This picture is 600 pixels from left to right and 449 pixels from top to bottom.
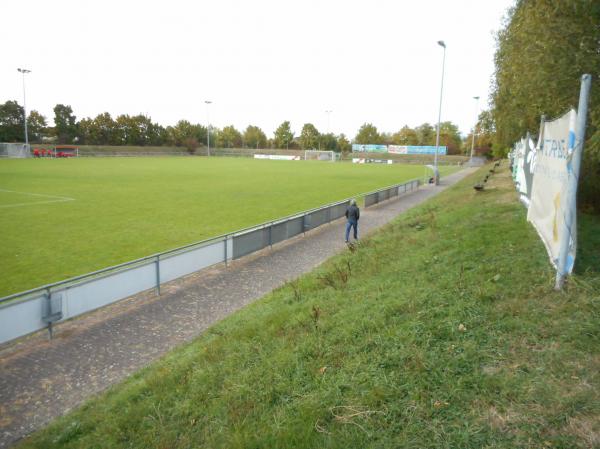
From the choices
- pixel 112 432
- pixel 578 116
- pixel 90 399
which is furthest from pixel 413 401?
pixel 90 399

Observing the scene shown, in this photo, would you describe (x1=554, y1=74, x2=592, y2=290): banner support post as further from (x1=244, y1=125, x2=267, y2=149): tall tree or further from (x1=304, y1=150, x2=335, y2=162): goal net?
(x1=244, y1=125, x2=267, y2=149): tall tree

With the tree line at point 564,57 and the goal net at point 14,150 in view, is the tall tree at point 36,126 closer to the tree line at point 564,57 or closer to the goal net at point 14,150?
the goal net at point 14,150

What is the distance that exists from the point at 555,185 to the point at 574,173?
906 millimetres

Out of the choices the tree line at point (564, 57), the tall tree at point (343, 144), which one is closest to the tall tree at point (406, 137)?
the tall tree at point (343, 144)

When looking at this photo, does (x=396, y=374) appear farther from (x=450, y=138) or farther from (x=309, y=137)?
(x=309, y=137)

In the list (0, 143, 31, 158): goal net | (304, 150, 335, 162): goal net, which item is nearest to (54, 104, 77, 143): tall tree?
(0, 143, 31, 158): goal net

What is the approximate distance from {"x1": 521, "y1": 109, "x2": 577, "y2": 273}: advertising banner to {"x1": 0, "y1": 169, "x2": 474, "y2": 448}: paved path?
600 centimetres

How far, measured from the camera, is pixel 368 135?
129 m

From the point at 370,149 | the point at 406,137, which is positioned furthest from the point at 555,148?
the point at 406,137

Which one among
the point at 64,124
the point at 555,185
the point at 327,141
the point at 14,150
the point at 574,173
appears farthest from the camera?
the point at 327,141

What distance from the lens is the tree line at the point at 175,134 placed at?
307 ft

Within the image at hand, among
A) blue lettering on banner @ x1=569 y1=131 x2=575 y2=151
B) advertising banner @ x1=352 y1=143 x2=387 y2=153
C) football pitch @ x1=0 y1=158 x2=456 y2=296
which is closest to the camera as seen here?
blue lettering on banner @ x1=569 y1=131 x2=575 y2=151

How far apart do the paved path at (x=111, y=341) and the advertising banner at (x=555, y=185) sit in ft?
19.7

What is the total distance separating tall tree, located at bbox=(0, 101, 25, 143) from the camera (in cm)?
8456
